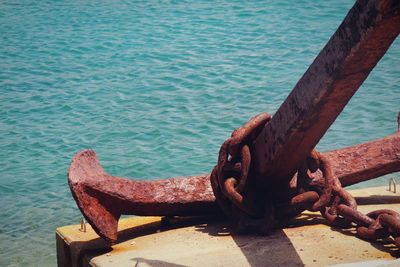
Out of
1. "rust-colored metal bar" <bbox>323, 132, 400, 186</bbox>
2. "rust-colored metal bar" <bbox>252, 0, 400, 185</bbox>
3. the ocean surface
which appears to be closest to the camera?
"rust-colored metal bar" <bbox>252, 0, 400, 185</bbox>

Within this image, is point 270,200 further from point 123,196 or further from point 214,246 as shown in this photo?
point 123,196

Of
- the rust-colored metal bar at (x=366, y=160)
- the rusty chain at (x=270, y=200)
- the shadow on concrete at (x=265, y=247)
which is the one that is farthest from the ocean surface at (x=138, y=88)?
the rust-colored metal bar at (x=366, y=160)

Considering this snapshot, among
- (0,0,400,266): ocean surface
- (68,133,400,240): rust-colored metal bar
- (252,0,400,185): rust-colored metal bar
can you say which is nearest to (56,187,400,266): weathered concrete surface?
(68,133,400,240): rust-colored metal bar

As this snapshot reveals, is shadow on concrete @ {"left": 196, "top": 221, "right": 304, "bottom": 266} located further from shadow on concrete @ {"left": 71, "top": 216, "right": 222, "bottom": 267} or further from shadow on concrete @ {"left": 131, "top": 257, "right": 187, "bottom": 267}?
shadow on concrete @ {"left": 131, "top": 257, "right": 187, "bottom": 267}

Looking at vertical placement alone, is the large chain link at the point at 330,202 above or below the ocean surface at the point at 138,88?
above

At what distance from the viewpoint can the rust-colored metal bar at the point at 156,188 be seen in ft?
12.7

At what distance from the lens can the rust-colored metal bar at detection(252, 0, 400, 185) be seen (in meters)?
2.73

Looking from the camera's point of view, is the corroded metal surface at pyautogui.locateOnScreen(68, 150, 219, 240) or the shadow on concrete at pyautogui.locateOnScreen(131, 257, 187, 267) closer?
the shadow on concrete at pyautogui.locateOnScreen(131, 257, 187, 267)

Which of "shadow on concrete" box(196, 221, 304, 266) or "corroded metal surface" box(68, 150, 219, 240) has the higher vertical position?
"corroded metal surface" box(68, 150, 219, 240)

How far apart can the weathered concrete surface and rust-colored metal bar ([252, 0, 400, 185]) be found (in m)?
0.33

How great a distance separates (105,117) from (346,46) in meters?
6.76

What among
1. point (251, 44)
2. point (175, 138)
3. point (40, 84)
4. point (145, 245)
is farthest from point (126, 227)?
point (251, 44)

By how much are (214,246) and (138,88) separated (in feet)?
22.5

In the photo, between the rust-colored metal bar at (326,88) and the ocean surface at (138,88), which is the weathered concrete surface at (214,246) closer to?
the rust-colored metal bar at (326,88)
